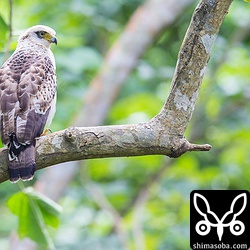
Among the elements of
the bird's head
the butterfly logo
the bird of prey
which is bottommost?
the butterfly logo

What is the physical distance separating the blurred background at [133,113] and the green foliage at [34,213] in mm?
2029

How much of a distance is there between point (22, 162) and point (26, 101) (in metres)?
0.47

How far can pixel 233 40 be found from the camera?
7441 millimetres

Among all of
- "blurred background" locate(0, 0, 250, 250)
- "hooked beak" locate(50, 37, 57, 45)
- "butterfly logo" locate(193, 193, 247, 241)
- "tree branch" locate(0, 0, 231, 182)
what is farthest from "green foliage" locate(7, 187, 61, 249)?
"blurred background" locate(0, 0, 250, 250)

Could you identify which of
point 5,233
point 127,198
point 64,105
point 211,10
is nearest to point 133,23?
point 64,105

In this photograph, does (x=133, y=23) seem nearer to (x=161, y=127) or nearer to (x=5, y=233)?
(x=5, y=233)

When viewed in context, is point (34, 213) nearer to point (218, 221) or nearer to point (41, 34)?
point (41, 34)

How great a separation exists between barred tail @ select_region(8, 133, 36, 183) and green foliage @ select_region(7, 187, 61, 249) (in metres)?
0.48

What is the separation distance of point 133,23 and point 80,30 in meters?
0.91

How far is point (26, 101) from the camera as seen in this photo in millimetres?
4055

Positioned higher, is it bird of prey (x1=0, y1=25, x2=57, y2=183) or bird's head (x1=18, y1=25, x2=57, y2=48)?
bird's head (x1=18, y1=25, x2=57, y2=48)

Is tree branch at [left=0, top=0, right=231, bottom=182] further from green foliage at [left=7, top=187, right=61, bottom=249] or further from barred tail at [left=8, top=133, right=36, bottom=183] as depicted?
green foliage at [left=7, top=187, right=61, bottom=249]

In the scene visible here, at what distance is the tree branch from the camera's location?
3.55 m

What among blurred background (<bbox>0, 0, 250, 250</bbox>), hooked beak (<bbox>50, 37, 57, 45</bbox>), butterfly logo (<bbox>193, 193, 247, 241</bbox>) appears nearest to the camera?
hooked beak (<bbox>50, 37, 57, 45</bbox>)
